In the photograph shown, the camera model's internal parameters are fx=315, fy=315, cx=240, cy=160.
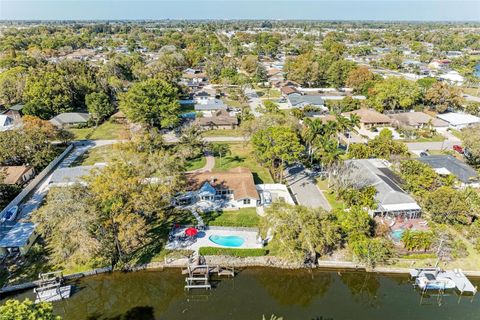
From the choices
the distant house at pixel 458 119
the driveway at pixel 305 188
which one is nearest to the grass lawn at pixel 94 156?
the driveway at pixel 305 188

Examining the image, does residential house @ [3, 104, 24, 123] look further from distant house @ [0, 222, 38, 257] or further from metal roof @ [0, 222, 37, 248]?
distant house @ [0, 222, 38, 257]

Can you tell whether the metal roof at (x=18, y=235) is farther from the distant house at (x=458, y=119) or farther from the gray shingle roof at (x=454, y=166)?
the distant house at (x=458, y=119)

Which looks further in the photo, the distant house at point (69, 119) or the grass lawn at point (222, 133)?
the distant house at point (69, 119)

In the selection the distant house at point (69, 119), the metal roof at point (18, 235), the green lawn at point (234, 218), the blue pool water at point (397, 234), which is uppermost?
the distant house at point (69, 119)

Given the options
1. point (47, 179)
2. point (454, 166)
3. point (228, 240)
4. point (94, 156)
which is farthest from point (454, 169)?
point (47, 179)

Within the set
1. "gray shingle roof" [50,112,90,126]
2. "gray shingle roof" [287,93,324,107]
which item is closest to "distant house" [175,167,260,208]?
"gray shingle roof" [50,112,90,126]

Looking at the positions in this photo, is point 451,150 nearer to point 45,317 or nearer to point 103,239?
point 103,239

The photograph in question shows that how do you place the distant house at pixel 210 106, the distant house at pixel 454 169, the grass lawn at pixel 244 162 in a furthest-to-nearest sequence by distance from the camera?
the distant house at pixel 210 106 → the grass lawn at pixel 244 162 → the distant house at pixel 454 169
